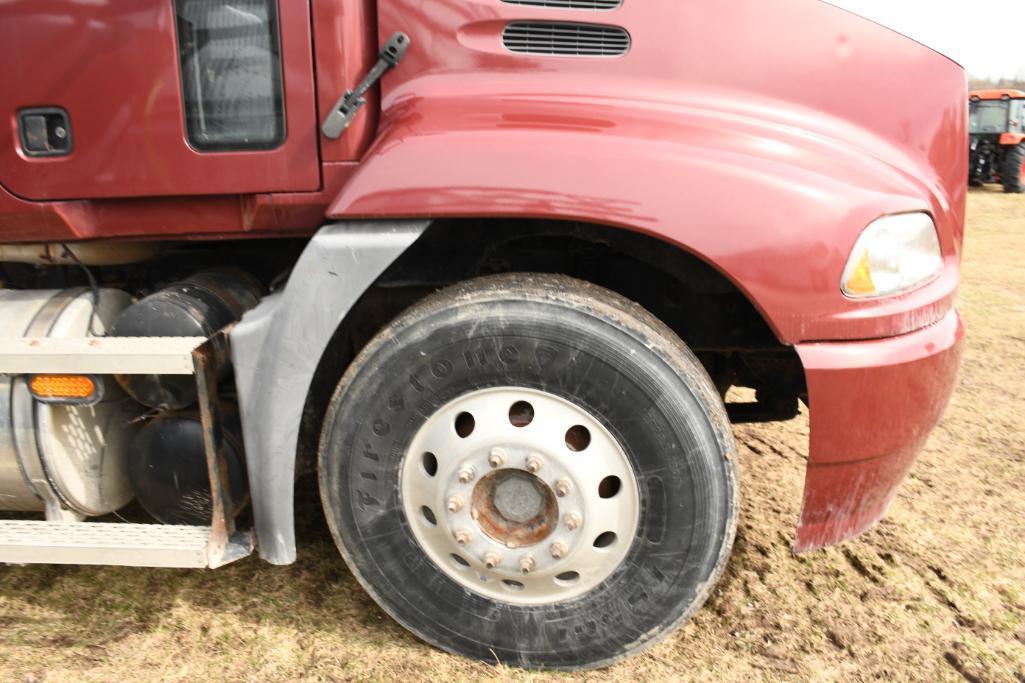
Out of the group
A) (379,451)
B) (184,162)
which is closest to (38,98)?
(184,162)

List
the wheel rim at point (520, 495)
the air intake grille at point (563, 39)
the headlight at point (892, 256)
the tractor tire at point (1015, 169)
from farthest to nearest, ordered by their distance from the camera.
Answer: the tractor tire at point (1015, 169) → the air intake grille at point (563, 39) → the wheel rim at point (520, 495) → the headlight at point (892, 256)

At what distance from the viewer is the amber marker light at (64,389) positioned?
6.82 feet

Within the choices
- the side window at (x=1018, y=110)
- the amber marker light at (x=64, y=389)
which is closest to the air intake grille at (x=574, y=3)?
the amber marker light at (x=64, y=389)

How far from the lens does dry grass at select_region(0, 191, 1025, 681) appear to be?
6.86 ft

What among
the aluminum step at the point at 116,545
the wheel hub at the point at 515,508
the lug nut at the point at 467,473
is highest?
the lug nut at the point at 467,473

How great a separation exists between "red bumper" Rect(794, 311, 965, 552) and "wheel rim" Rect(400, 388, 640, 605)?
0.52 m

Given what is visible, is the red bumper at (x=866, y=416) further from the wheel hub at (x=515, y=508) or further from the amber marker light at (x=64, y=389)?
the amber marker light at (x=64, y=389)

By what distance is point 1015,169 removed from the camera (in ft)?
53.2

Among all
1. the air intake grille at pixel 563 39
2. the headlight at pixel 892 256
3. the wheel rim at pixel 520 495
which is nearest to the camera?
the headlight at pixel 892 256

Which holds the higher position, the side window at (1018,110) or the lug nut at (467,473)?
the side window at (1018,110)

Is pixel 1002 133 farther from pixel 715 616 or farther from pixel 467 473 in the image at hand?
pixel 467 473

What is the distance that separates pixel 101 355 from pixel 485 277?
1.08 meters

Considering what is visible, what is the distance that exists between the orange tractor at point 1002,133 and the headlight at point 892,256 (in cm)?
1746

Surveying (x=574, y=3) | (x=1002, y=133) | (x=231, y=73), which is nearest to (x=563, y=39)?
(x=574, y=3)
